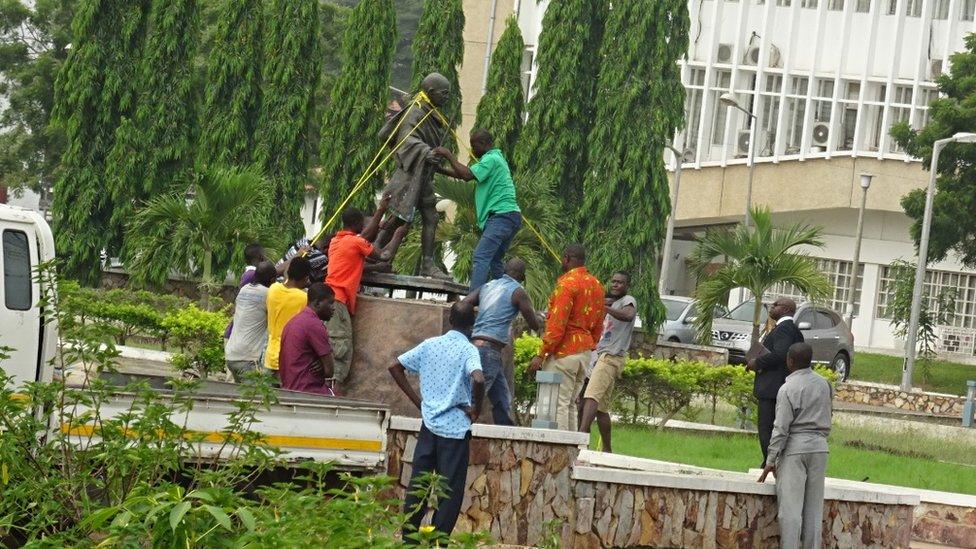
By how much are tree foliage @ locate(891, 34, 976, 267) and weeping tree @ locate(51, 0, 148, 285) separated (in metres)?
17.4

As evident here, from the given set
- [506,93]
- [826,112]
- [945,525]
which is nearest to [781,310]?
[945,525]

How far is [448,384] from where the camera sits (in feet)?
34.3

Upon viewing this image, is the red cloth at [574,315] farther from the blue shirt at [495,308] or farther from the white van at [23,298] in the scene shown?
the white van at [23,298]

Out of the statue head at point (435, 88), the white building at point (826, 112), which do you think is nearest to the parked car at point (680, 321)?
the white building at point (826, 112)

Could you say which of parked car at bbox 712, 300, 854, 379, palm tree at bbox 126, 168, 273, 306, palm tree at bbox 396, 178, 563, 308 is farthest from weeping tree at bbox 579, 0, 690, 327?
palm tree at bbox 126, 168, 273, 306

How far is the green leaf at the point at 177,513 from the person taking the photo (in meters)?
5.97

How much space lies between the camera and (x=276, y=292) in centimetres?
1361

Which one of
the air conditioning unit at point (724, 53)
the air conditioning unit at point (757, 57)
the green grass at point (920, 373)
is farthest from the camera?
the air conditioning unit at point (724, 53)

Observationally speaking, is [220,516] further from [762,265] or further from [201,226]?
[201,226]

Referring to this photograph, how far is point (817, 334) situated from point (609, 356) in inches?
783

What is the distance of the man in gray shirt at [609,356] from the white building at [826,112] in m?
34.5

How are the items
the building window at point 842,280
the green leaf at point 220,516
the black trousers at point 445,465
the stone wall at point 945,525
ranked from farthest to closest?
1. the building window at point 842,280
2. the stone wall at point 945,525
3. the black trousers at point 445,465
4. the green leaf at point 220,516

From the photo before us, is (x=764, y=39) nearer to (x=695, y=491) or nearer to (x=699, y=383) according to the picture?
(x=699, y=383)

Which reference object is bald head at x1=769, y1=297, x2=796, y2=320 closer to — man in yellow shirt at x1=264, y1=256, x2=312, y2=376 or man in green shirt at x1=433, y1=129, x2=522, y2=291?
man in green shirt at x1=433, y1=129, x2=522, y2=291
